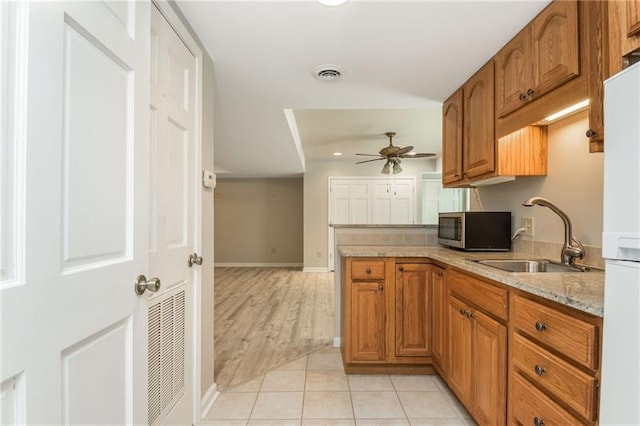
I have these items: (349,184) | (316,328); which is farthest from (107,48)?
(349,184)

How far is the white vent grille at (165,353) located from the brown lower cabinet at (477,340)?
1168mm

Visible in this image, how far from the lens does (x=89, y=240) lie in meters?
0.85

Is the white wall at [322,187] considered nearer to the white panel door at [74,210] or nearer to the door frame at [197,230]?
the door frame at [197,230]

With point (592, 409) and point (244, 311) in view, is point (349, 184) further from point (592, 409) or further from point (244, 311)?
point (592, 409)

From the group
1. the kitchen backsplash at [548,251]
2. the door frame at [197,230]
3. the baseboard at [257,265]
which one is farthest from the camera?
the baseboard at [257,265]

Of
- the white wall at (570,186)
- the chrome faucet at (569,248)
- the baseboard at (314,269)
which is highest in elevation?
the white wall at (570,186)

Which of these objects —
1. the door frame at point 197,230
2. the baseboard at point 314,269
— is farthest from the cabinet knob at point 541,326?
the baseboard at point 314,269

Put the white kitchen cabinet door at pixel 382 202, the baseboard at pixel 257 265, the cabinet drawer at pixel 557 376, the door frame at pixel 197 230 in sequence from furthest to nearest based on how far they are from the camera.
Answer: the baseboard at pixel 257 265 < the white kitchen cabinet door at pixel 382 202 < the door frame at pixel 197 230 < the cabinet drawer at pixel 557 376

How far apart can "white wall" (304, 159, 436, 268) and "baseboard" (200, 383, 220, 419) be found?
16.5 feet

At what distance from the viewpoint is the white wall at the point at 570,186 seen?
1655mm

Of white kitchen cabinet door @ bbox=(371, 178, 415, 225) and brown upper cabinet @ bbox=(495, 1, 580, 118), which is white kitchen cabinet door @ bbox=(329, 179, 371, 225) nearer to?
white kitchen cabinet door @ bbox=(371, 178, 415, 225)

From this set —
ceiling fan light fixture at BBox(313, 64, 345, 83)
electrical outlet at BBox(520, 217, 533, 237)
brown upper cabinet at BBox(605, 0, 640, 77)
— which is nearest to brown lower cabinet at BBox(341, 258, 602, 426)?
electrical outlet at BBox(520, 217, 533, 237)

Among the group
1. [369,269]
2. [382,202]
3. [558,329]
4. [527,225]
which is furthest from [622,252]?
[382,202]

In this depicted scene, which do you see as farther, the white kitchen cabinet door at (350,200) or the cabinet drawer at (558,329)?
the white kitchen cabinet door at (350,200)
